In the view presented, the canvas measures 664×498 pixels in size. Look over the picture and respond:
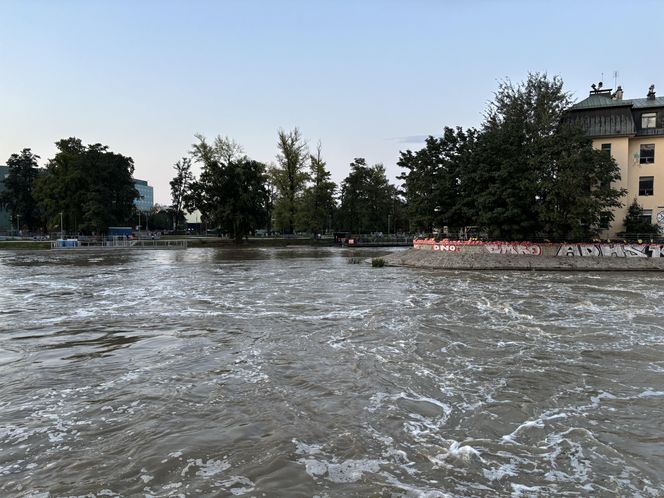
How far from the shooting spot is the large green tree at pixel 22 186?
10512cm

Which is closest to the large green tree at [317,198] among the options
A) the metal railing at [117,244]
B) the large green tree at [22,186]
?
the metal railing at [117,244]

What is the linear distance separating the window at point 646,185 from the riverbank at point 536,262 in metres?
8.98

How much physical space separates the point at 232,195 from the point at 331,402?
252 feet

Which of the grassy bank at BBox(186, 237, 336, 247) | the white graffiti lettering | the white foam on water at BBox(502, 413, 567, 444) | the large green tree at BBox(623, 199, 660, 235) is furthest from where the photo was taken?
the grassy bank at BBox(186, 237, 336, 247)

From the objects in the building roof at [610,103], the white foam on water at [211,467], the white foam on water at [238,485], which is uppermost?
the building roof at [610,103]

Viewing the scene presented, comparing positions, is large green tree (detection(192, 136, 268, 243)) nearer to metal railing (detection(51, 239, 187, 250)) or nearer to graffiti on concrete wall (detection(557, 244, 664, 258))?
metal railing (detection(51, 239, 187, 250))

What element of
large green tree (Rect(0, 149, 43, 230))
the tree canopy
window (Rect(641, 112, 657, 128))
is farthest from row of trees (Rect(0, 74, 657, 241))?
large green tree (Rect(0, 149, 43, 230))

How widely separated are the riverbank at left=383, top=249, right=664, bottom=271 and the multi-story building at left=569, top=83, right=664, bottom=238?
6026 millimetres

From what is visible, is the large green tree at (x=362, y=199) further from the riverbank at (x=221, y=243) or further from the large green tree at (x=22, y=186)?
the large green tree at (x=22, y=186)

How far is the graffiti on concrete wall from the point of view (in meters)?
36.8

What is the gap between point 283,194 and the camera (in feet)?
299

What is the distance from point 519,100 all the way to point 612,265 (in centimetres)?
2075

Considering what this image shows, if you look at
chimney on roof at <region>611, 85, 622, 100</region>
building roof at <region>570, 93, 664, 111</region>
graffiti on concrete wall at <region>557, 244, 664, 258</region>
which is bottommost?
graffiti on concrete wall at <region>557, 244, 664, 258</region>

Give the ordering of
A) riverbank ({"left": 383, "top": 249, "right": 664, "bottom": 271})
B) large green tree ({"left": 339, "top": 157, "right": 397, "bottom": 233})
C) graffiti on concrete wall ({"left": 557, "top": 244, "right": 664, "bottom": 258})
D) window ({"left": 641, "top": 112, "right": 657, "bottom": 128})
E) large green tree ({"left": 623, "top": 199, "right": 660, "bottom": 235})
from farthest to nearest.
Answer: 1. large green tree ({"left": 339, "top": 157, "right": 397, "bottom": 233})
2. window ({"left": 641, "top": 112, "right": 657, "bottom": 128})
3. large green tree ({"left": 623, "top": 199, "right": 660, "bottom": 235})
4. graffiti on concrete wall ({"left": 557, "top": 244, "right": 664, "bottom": 258})
5. riverbank ({"left": 383, "top": 249, "right": 664, "bottom": 271})
